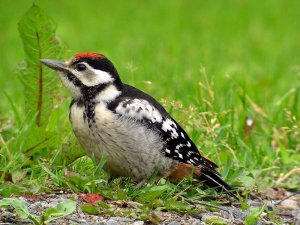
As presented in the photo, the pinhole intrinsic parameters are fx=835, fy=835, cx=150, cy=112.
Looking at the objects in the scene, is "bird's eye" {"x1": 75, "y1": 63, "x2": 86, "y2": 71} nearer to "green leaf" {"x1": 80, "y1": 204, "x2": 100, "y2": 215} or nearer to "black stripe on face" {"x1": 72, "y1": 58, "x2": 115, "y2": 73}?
"black stripe on face" {"x1": 72, "y1": 58, "x2": 115, "y2": 73}

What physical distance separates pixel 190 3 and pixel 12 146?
10161 millimetres

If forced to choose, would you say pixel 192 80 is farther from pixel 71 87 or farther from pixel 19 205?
pixel 19 205

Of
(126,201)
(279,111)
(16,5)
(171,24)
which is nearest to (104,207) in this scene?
(126,201)

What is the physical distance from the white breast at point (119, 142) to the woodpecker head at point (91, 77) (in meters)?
0.11

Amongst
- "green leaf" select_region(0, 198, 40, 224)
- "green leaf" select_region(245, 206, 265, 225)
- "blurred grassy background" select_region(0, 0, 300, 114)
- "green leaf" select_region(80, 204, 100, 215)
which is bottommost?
"green leaf" select_region(0, 198, 40, 224)

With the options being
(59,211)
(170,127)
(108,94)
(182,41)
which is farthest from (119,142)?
(182,41)

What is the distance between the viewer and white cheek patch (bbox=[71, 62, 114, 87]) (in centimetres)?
573

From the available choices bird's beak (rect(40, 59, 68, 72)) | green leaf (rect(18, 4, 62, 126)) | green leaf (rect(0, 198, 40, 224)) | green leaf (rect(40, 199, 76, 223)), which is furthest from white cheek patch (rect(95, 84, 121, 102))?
green leaf (rect(0, 198, 40, 224))

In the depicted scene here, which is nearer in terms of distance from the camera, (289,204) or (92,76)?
(92,76)

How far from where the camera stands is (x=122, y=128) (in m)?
5.50

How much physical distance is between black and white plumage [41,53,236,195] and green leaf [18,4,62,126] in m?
0.60

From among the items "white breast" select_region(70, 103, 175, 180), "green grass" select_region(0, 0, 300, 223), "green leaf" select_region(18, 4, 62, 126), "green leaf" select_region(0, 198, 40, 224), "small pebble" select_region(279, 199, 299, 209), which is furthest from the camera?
"green leaf" select_region(18, 4, 62, 126)

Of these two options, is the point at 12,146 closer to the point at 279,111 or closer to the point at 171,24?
the point at 279,111

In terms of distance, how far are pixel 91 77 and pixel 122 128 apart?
1.57ft
